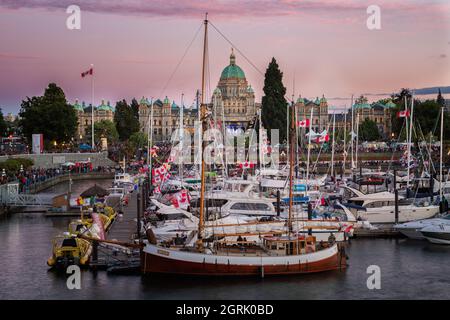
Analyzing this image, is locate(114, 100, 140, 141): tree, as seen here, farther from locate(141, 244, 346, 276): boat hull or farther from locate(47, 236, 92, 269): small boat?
locate(141, 244, 346, 276): boat hull

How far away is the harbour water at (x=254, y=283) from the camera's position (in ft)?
96.2

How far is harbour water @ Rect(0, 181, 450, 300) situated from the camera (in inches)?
1155

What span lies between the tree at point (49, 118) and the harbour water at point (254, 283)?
64.7 m

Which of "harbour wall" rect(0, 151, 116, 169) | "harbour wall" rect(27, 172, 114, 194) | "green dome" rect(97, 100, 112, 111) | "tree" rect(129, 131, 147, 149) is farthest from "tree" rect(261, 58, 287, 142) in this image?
"green dome" rect(97, 100, 112, 111)

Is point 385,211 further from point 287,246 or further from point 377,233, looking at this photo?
point 287,246

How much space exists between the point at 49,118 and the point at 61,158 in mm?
10821

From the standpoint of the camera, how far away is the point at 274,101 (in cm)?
10512

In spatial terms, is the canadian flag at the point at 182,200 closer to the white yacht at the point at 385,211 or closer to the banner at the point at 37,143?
the white yacht at the point at 385,211

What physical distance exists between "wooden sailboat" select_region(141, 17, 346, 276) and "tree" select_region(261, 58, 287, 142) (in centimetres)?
7193

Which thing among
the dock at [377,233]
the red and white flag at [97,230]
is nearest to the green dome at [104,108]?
the dock at [377,233]

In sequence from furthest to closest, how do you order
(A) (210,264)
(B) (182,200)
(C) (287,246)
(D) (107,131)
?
(D) (107,131) < (B) (182,200) < (C) (287,246) < (A) (210,264)

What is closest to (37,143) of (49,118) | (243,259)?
(49,118)

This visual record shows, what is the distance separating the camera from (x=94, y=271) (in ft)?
106
